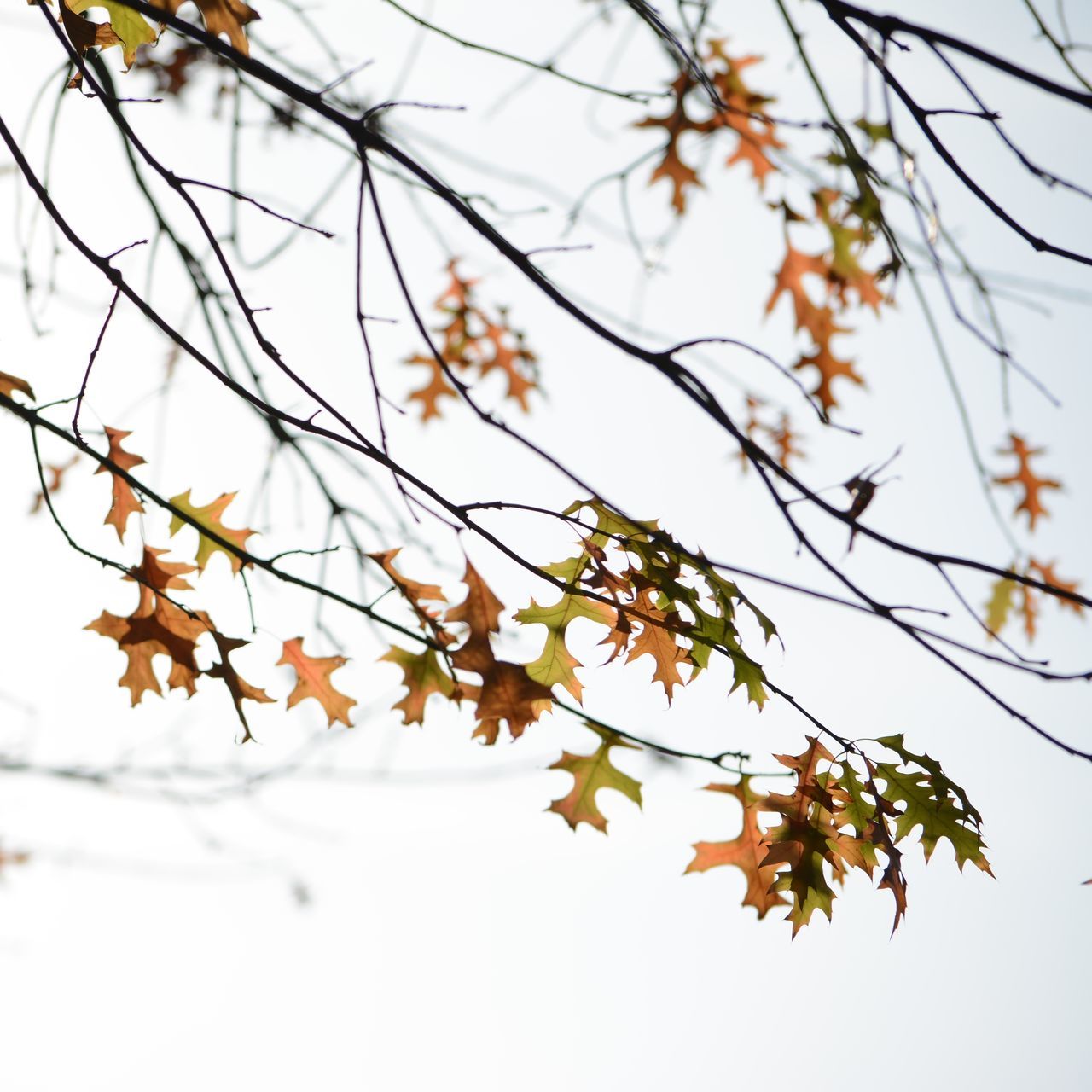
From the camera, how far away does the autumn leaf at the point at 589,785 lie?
1.67 metres

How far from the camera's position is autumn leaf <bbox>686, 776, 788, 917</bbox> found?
5.39 feet

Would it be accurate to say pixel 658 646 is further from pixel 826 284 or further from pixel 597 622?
pixel 826 284

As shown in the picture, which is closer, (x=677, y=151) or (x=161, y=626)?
(x=161, y=626)

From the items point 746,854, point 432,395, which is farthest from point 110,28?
point 432,395

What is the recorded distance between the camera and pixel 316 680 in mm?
1731

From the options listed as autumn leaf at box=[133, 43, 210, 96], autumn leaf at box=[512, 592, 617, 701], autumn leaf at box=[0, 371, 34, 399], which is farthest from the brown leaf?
autumn leaf at box=[133, 43, 210, 96]

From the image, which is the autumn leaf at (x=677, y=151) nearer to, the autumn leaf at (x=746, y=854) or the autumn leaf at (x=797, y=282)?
the autumn leaf at (x=797, y=282)

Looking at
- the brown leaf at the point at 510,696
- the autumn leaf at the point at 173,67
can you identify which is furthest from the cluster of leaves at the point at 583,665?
the autumn leaf at the point at 173,67

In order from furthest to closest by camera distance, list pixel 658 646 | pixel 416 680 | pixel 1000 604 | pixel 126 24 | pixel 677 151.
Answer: pixel 1000 604 < pixel 677 151 < pixel 416 680 < pixel 658 646 < pixel 126 24

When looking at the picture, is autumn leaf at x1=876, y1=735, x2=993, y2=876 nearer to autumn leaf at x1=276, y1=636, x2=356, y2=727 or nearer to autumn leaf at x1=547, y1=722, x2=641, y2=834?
autumn leaf at x1=547, y1=722, x2=641, y2=834

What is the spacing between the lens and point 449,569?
2.38m

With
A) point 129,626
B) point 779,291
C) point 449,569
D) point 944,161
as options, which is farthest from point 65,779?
point 944,161

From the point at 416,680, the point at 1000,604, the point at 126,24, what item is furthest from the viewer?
the point at 1000,604

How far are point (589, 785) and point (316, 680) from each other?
51 centimetres
